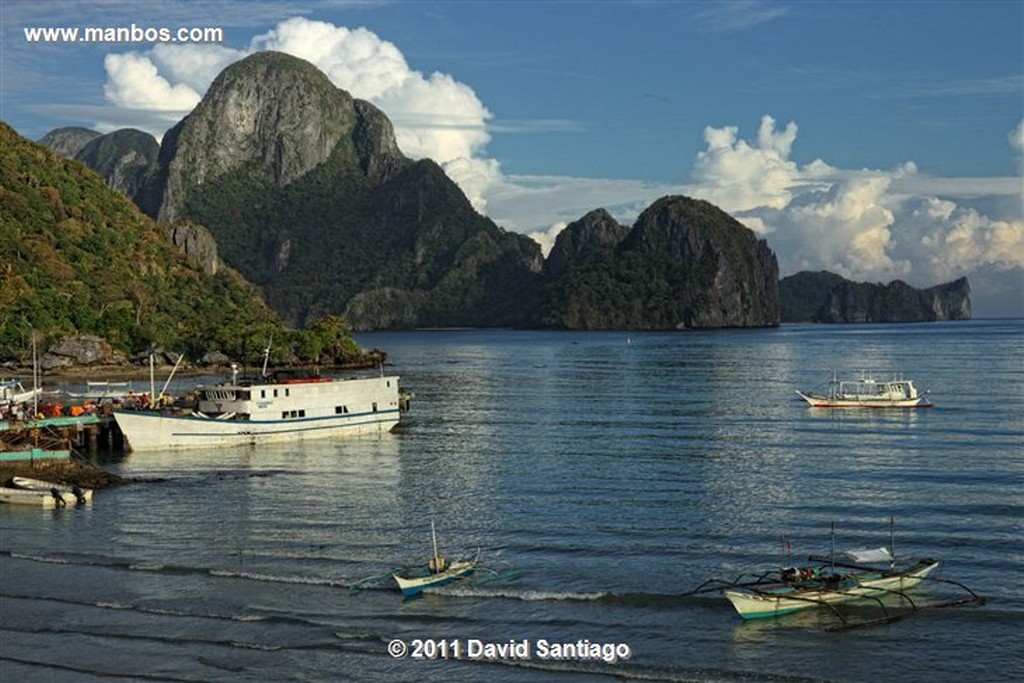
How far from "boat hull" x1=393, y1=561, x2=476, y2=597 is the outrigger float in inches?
335

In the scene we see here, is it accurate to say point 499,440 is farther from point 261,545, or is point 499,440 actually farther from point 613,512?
point 261,545

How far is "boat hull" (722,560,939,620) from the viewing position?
3459 centimetres

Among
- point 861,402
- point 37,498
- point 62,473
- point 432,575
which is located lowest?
point 432,575

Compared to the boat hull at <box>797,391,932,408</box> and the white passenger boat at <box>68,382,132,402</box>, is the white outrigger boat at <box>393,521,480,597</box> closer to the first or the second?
the white passenger boat at <box>68,382,132,402</box>

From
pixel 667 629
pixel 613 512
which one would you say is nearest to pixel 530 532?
pixel 613 512

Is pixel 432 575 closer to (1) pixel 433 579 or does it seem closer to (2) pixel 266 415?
(1) pixel 433 579

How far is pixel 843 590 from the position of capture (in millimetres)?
→ 35719

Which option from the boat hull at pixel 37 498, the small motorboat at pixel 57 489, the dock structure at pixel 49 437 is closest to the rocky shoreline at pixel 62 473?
the dock structure at pixel 49 437

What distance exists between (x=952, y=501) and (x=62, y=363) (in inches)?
5595

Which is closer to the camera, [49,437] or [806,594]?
[806,594]

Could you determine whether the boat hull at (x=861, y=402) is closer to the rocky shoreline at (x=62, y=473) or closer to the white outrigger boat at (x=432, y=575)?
the rocky shoreline at (x=62, y=473)

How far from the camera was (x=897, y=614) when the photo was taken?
1401 inches

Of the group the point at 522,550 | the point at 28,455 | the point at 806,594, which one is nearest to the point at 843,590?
the point at 806,594

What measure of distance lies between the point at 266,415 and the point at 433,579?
147 ft
